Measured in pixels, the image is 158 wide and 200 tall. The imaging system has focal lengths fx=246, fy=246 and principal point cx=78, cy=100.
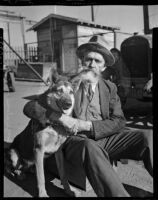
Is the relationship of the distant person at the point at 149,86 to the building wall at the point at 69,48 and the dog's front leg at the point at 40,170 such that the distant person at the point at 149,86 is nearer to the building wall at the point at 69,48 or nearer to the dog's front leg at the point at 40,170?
the building wall at the point at 69,48

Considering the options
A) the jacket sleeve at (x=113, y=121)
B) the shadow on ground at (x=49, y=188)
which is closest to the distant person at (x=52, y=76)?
the jacket sleeve at (x=113, y=121)

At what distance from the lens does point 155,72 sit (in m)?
2.25

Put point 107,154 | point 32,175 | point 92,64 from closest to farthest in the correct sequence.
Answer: point 107,154 → point 92,64 → point 32,175

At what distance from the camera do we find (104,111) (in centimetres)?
237

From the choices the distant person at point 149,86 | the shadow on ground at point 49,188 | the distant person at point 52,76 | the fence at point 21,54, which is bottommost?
the shadow on ground at point 49,188

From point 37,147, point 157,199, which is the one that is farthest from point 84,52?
point 157,199

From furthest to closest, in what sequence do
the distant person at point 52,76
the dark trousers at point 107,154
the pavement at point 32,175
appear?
the pavement at point 32,175
the distant person at point 52,76
the dark trousers at point 107,154

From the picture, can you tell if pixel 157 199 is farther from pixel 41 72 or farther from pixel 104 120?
pixel 41 72

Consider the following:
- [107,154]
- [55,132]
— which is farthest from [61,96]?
[107,154]

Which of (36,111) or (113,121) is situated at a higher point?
(36,111)

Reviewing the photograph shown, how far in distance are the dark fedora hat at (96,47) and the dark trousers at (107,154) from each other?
2.55 ft

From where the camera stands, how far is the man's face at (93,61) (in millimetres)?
2311

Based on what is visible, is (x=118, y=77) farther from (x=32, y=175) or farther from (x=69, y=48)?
(x=32, y=175)

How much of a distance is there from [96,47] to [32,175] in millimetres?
1564
